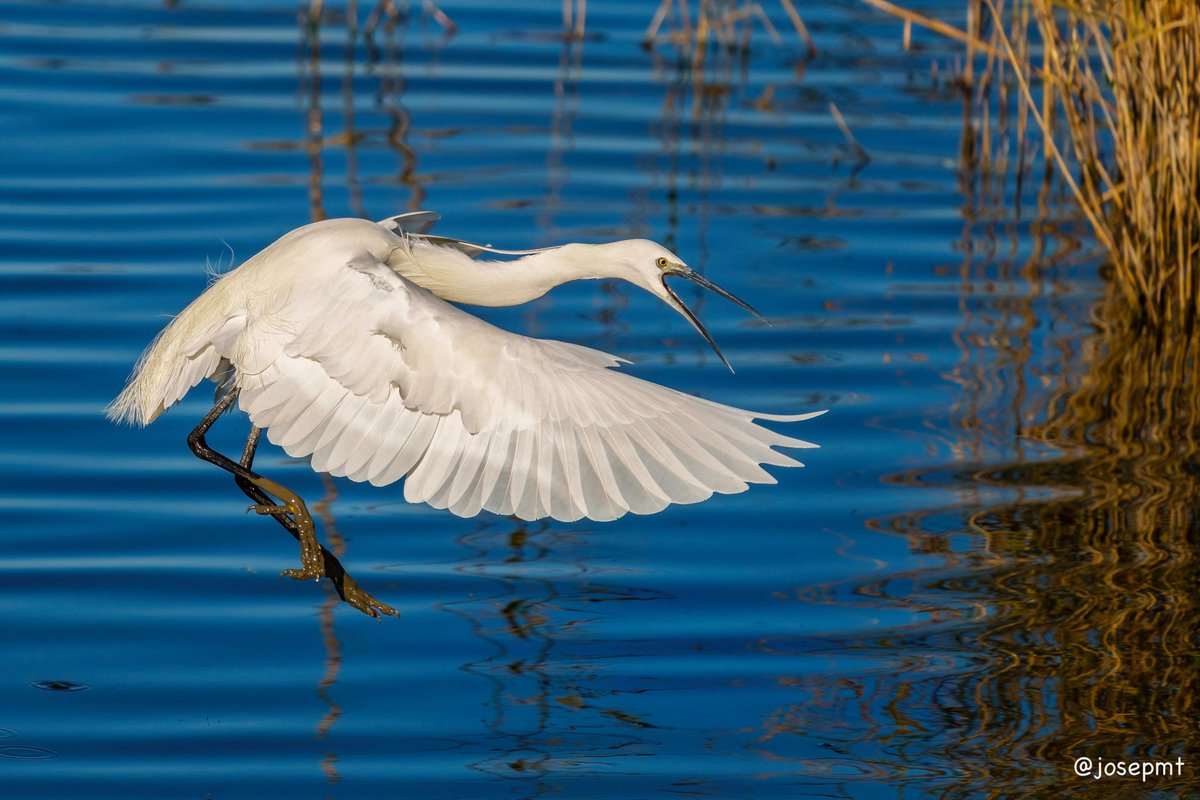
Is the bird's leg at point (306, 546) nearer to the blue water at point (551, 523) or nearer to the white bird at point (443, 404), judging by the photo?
the white bird at point (443, 404)

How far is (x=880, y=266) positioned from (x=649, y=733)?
4946mm

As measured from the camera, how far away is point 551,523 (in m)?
7.79

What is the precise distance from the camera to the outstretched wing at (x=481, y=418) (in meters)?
5.25

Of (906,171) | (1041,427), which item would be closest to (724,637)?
(1041,427)

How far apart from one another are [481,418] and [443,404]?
13 centimetres

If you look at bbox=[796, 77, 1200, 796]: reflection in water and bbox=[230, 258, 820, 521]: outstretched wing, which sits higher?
bbox=[230, 258, 820, 521]: outstretched wing

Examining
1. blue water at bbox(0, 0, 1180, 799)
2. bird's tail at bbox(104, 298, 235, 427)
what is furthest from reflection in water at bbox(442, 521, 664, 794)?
bird's tail at bbox(104, 298, 235, 427)

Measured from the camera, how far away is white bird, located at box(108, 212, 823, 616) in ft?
17.3

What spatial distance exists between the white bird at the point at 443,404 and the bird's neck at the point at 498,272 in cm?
17

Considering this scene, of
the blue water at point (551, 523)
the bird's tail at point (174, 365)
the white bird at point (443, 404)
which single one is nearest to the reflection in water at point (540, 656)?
the blue water at point (551, 523)

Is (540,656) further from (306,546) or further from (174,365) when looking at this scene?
(174,365)

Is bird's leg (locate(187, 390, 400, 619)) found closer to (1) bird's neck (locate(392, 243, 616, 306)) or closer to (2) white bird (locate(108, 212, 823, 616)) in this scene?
(2) white bird (locate(108, 212, 823, 616))

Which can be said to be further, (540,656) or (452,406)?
(540,656)

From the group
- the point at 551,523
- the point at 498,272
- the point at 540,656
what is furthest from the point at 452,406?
the point at 551,523
